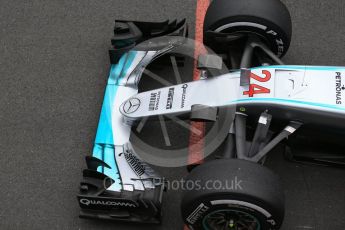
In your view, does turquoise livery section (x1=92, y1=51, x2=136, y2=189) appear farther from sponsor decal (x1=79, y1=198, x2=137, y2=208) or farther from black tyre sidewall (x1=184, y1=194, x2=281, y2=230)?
black tyre sidewall (x1=184, y1=194, x2=281, y2=230)

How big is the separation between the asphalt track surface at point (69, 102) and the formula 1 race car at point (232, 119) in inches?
8.9

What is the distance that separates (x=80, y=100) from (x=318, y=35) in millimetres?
1985

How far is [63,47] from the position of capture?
4125 mm

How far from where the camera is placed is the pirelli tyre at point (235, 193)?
2.69 metres

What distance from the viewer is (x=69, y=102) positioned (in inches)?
152

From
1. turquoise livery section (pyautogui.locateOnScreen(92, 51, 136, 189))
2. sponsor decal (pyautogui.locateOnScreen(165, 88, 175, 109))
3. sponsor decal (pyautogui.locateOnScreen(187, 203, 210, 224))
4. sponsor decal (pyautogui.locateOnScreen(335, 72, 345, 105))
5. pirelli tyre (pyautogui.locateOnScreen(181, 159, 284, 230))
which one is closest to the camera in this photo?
pirelli tyre (pyautogui.locateOnScreen(181, 159, 284, 230))

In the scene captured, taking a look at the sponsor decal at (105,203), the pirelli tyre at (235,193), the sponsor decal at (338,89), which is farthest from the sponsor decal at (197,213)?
the sponsor decal at (338,89)

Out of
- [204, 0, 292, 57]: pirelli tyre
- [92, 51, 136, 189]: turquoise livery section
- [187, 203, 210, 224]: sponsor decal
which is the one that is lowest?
[187, 203, 210, 224]: sponsor decal

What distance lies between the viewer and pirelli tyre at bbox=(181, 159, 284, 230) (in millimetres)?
2693

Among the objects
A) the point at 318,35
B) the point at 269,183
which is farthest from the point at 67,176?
the point at 318,35

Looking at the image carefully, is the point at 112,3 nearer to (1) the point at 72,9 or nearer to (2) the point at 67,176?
(1) the point at 72,9

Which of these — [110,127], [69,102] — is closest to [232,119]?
[110,127]

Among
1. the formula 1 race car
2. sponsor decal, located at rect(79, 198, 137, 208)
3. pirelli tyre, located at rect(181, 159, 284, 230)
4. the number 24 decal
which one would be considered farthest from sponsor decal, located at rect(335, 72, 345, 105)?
sponsor decal, located at rect(79, 198, 137, 208)

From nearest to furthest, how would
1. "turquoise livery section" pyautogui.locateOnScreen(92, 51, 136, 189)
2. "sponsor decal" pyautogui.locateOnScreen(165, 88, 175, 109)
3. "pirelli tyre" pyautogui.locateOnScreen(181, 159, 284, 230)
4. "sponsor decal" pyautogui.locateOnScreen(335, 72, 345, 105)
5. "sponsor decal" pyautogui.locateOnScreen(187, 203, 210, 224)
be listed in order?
1. "pirelli tyre" pyautogui.locateOnScreen(181, 159, 284, 230)
2. "sponsor decal" pyautogui.locateOnScreen(187, 203, 210, 224)
3. "sponsor decal" pyautogui.locateOnScreen(335, 72, 345, 105)
4. "turquoise livery section" pyautogui.locateOnScreen(92, 51, 136, 189)
5. "sponsor decal" pyautogui.locateOnScreen(165, 88, 175, 109)
